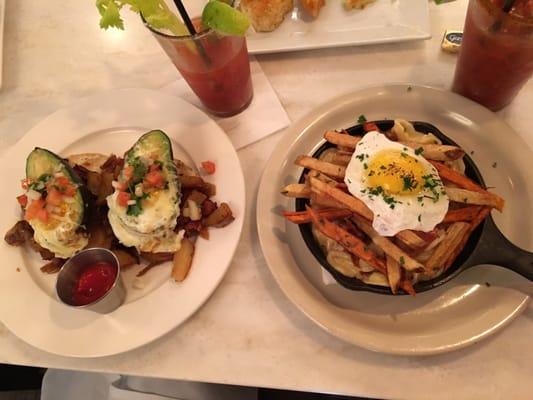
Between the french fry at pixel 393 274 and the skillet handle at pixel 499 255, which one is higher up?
the skillet handle at pixel 499 255

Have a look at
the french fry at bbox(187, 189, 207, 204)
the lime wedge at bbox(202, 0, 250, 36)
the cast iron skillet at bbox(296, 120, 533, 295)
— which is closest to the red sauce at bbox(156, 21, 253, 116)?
the lime wedge at bbox(202, 0, 250, 36)

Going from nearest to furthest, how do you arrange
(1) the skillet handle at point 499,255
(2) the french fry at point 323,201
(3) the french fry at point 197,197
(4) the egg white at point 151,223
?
1. (1) the skillet handle at point 499,255
2. (2) the french fry at point 323,201
3. (4) the egg white at point 151,223
4. (3) the french fry at point 197,197

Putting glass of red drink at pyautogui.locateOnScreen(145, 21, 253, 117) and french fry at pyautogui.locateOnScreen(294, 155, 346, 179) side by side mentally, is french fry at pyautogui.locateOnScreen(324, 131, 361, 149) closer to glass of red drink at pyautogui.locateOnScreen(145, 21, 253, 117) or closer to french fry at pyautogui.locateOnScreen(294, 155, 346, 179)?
french fry at pyautogui.locateOnScreen(294, 155, 346, 179)

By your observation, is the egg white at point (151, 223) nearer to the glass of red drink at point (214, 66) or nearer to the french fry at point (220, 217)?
the french fry at point (220, 217)

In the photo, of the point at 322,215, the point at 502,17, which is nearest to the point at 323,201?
the point at 322,215

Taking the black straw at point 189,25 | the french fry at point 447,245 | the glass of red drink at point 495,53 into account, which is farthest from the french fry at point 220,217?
the glass of red drink at point 495,53

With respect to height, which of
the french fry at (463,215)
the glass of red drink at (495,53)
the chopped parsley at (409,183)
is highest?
the glass of red drink at (495,53)

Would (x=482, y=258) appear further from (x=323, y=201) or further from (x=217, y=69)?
(x=217, y=69)
